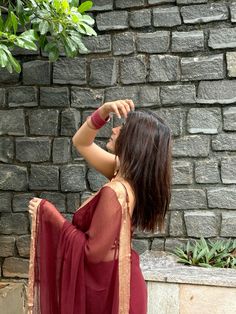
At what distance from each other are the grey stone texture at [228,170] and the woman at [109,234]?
138 centimetres

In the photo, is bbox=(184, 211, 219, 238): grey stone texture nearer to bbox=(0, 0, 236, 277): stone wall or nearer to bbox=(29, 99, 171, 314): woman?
bbox=(0, 0, 236, 277): stone wall

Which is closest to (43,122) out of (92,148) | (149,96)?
(149,96)

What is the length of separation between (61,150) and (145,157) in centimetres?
173

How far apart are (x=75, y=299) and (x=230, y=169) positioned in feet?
5.85

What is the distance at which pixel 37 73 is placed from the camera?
350cm

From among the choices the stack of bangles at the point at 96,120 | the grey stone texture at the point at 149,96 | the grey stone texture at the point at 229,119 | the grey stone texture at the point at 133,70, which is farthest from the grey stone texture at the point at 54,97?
the stack of bangles at the point at 96,120

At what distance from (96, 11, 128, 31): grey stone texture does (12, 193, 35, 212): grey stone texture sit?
1.37m

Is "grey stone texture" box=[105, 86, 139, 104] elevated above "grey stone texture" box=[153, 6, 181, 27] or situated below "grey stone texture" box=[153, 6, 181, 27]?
below

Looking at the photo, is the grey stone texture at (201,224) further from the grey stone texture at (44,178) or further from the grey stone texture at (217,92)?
the grey stone texture at (44,178)

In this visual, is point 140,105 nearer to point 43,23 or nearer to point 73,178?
point 73,178

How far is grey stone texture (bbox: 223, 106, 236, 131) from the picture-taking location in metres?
3.18

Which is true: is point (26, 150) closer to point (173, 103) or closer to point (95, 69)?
point (95, 69)

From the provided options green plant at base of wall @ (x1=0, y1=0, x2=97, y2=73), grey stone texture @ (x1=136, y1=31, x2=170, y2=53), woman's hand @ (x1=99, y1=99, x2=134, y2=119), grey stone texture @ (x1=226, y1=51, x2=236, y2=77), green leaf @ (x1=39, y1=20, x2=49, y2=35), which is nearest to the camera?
woman's hand @ (x1=99, y1=99, x2=134, y2=119)

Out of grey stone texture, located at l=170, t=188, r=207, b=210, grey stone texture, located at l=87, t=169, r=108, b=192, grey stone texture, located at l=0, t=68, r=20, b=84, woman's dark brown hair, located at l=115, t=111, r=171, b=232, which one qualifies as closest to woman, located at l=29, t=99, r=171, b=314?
woman's dark brown hair, located at l=115, t=111, r=171, b=232
